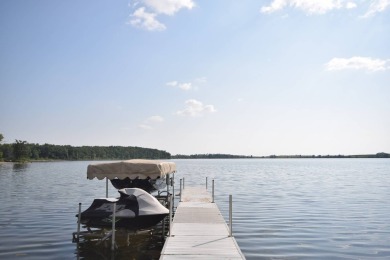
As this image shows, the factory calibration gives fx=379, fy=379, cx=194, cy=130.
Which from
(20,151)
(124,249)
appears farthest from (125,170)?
(20,151)

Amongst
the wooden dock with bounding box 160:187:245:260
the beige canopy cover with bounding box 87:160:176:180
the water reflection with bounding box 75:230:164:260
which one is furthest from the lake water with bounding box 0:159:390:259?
the beige canopy cover with bounding box 87:160:176:180

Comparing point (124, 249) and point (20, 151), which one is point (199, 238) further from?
point (20, 151)

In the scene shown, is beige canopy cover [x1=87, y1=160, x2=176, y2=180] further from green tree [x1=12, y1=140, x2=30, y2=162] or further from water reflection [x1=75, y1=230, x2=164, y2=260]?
green tree [x1=12, y1=140, x2=30, y2=162]

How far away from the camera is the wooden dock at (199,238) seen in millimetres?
10891

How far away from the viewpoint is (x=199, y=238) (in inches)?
514

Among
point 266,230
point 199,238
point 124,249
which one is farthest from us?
point 266,230

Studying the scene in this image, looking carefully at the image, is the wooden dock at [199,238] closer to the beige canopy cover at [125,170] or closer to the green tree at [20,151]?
the beige canopy cover at [125,170]

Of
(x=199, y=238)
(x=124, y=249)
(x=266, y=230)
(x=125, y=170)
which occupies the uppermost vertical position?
(x=125, y=170)

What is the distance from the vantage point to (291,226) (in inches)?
747

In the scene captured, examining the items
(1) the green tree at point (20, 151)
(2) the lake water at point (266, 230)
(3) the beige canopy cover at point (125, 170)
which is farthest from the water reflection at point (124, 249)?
(1) the green tree at point (20, 151)

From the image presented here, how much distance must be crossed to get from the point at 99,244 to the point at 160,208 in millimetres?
2868

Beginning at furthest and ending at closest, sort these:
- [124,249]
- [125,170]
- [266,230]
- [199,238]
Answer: [266,230] → [125,170] → [124,249] → [199,238]

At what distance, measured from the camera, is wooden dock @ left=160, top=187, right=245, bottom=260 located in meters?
10.9

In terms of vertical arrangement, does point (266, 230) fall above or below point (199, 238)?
below
